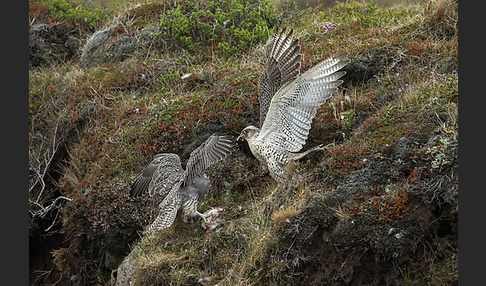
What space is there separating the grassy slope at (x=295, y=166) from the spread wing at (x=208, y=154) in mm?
820

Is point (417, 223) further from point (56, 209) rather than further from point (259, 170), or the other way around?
point (56, 209)

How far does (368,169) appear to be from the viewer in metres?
6.34

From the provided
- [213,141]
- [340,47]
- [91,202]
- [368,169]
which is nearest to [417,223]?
[368,169]

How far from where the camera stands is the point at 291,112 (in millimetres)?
6980

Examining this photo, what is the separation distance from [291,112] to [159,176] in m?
2.04

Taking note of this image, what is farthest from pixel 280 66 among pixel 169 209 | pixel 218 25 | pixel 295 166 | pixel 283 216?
pixel 218 25

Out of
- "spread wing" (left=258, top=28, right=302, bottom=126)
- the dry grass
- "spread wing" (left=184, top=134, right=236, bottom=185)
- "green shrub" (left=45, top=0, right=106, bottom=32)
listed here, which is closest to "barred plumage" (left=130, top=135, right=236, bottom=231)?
"spread wing" (left=184, top=134, right=236, bottom=185)

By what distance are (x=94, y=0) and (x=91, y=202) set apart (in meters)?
7.34

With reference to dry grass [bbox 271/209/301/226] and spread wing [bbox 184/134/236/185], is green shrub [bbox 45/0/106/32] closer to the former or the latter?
spread wing [bbox 184/134/236/185]

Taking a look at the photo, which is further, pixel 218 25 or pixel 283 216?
pixel 218 25

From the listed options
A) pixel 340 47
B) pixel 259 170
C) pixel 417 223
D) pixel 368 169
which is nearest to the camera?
pixel 417 223

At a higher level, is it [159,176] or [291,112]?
[291,112]

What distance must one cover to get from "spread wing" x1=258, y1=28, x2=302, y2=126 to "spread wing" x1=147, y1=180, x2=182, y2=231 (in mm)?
1478

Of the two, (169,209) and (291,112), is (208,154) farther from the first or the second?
(291,112)
